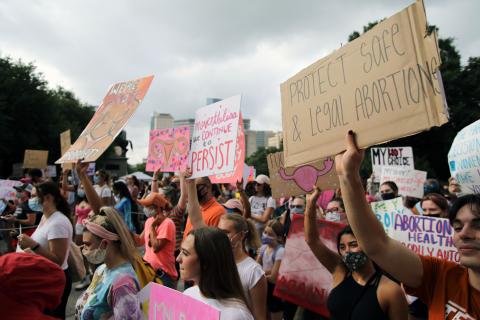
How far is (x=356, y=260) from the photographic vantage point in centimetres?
282

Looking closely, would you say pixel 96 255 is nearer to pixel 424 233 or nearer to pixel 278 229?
pixel 278 229

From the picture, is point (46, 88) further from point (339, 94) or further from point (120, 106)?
point (339, 94)

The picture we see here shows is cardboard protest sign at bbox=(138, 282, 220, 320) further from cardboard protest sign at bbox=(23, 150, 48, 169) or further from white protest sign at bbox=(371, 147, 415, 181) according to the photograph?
cardboard protest sign at bbox=(23, 150, 48, 169)

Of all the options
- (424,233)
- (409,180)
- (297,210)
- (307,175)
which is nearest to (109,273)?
(307,175)

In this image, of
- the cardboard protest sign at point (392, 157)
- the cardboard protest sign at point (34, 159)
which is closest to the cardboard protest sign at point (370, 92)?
the cardboard protest sign at point (392, 157)

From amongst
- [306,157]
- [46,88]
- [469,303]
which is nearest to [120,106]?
[306,157]

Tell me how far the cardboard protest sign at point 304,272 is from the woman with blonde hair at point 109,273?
6.35 ft

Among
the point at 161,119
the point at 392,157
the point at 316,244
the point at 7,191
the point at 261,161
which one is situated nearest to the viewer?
the point at 316,244

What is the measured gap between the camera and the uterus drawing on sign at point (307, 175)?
13.7 feet

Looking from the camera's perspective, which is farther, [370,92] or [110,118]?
[110,118]

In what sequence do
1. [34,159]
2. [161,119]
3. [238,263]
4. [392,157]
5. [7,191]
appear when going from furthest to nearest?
[161,119]
[34,159]
[7,191]
[392,157]
[238,263]

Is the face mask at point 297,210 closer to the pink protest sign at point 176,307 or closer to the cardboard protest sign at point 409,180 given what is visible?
the cardboard protest sign at point 409,180

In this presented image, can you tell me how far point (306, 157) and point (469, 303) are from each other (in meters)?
1.13

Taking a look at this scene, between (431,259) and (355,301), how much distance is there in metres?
0.83
